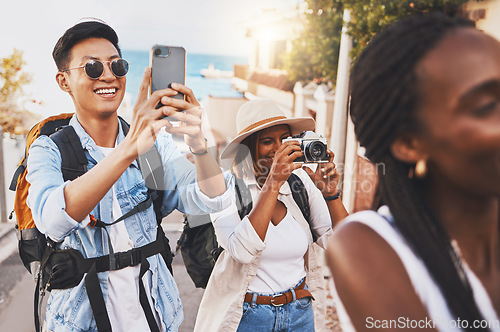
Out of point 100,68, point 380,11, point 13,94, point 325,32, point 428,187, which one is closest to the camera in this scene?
point 428,187

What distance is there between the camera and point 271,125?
254 cm

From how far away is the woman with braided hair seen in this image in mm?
786

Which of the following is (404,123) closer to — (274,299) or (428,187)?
(428,187)

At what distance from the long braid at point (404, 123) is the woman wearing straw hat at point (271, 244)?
52.5 inches

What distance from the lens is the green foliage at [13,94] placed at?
8328mm

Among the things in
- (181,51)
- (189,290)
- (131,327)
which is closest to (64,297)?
(131,327)

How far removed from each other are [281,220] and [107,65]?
1148 millimetres

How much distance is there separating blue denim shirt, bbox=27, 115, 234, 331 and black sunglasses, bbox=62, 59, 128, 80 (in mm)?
224

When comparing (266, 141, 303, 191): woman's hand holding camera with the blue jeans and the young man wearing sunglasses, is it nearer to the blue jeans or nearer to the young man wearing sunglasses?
the young man wearing sunglasses

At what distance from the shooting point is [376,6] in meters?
4.75

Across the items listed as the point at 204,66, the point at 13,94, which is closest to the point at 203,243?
the point at 13,94

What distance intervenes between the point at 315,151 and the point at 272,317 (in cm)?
83

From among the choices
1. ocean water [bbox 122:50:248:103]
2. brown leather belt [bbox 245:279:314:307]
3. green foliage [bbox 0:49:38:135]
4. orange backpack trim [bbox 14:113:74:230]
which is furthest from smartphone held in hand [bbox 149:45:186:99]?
ocean water [bbox 122:50:248:103]

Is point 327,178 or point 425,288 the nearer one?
point 425,288
